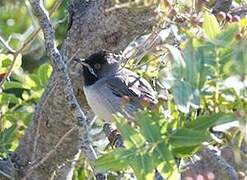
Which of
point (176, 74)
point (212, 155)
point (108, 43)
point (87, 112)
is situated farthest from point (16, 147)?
point (176, 74)

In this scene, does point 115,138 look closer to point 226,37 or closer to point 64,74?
point 64,74

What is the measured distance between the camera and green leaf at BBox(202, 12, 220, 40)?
222 centimetres

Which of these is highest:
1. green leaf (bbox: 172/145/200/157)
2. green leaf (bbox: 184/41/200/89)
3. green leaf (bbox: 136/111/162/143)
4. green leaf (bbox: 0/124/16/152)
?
green leaf (bbox: 184/41/200/89)

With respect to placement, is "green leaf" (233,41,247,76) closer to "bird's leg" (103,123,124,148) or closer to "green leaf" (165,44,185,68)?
"green leaf" (165,44,185,68)

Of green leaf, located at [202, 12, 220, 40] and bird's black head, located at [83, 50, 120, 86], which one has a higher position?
green leaf, located at [202, 12, 220, 40]

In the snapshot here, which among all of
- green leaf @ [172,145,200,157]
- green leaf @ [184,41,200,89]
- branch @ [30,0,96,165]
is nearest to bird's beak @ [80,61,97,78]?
branch @ [30,0,96,165]

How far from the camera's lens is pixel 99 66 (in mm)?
4348

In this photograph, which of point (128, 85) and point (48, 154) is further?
point (128, 85)

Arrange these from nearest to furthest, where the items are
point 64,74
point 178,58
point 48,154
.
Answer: point 178,58 → point 64,74 → point 48,154

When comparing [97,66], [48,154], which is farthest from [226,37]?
[97,66]

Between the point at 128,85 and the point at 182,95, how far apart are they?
6.64 feet

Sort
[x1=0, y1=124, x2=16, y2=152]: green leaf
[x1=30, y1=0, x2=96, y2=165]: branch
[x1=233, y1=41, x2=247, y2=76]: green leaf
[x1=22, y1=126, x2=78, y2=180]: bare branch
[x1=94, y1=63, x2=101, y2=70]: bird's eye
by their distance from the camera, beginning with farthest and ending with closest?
[x1=94, y1=63, x2=101, y2=70]: bird's eye → [x1=0, y1=124, x2=16, y2=152]: green leaf → [x1=22, y1=126, x2=78, y2=180]: bare branch → [x1=30, y1=0, x2=96, y2=165]: branch → [x1=233, y1=41, x2=247, y2=76]: green leaf

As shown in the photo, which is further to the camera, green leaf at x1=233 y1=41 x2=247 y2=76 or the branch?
the branch

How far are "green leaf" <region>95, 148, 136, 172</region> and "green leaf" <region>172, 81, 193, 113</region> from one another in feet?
0.71
